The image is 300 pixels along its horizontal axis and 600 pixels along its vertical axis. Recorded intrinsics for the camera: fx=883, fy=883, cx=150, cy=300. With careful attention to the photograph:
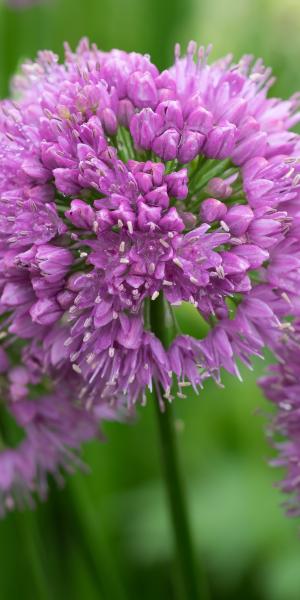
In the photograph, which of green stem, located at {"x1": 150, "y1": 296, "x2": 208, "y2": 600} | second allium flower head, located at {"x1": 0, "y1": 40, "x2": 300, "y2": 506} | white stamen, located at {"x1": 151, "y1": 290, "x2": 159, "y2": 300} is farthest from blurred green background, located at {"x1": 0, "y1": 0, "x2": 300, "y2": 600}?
white stamen, located at {"x1": 151, "y1": 290, "x2": 159, "y2": 300}

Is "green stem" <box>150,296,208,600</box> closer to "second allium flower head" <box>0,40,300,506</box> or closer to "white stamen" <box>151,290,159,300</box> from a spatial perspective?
"second allium flower head" <box>0,40,300,506</box>

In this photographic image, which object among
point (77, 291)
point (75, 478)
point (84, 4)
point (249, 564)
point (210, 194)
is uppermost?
point (84, 4)

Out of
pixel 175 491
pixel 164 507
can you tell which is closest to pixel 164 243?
pixel 175 491

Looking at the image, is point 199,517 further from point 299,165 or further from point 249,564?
point 299,165

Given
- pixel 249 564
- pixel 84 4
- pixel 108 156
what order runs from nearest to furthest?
pixel 108 156, pixel 249 564, pixel 84 4

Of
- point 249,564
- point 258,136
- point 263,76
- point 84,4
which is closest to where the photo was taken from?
point 258,136

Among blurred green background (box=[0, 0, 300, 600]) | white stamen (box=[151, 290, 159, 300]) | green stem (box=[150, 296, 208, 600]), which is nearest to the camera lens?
white stamen (box=[151, 290, 159, 300])

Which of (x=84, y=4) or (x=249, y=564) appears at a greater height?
(x=84, y=4)

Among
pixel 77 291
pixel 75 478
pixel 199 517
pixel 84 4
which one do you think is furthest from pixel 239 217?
pixel 84 4
